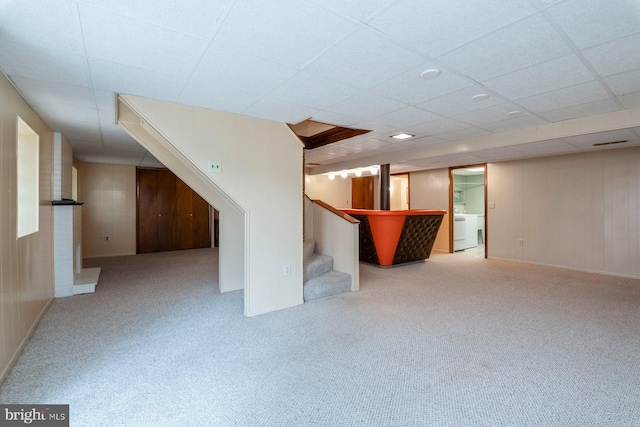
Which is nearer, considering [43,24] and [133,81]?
[43,24]

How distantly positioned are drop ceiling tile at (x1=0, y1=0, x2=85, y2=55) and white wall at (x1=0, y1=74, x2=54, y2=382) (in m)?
0.73

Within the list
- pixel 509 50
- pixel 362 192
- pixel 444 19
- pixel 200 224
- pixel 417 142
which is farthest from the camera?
pixel 362 192

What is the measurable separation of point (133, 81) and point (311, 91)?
1.37 m

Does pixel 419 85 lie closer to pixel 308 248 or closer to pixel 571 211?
pixel 308 248

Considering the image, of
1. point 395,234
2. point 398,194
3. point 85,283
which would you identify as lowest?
point 85,283

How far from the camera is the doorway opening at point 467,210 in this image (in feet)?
22.4

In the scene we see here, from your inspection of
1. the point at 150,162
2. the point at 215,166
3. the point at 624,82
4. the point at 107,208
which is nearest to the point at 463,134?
the point at 624,82

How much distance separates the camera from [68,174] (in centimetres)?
422

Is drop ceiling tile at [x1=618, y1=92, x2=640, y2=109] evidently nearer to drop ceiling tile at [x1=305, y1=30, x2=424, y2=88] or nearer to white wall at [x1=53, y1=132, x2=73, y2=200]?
drop ceiling tile at [x1=305, y1=30, x2=424, y2=88]

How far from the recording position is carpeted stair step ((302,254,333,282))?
12.5 feet

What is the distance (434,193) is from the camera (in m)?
7.17

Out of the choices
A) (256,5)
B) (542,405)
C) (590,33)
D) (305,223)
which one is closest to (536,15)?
(590,33)

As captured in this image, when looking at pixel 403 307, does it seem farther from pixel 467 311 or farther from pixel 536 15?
pixel 536 15

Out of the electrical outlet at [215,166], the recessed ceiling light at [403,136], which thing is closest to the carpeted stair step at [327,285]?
the electrical outlet at [215,166]
